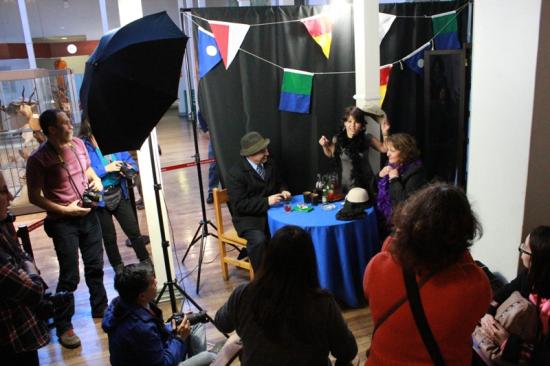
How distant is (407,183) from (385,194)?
214 mm

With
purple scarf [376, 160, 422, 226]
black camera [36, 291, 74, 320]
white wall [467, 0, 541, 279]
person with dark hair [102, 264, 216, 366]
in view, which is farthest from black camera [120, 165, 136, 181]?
white wall [467, 0, 541, 279]

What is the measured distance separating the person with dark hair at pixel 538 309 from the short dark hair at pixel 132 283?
1470 mm

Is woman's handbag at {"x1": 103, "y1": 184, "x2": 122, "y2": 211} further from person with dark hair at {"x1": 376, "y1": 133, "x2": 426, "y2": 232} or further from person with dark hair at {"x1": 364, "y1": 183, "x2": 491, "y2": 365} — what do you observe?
person with dark hair at {"x1": 364, "y1": 183, "x2": 491, "y2": 365}

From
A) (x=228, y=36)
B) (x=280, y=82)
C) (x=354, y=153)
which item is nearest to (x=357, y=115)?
(x=354, y=153)

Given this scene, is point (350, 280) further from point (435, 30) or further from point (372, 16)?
point (435, 30)

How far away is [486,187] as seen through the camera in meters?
2.50

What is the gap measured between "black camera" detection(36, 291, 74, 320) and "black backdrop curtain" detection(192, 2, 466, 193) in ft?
6.62

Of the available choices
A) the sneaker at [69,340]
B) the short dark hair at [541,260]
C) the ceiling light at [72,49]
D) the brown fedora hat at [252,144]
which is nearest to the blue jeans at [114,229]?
the sneaker at [69,340]

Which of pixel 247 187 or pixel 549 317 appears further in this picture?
pixel 247 187

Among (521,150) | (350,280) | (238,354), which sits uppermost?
(521,150)

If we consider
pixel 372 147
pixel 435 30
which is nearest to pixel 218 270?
pixel 372 147

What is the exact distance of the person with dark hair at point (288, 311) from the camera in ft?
4.57

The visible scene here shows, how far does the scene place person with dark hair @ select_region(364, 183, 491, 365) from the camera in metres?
1.29

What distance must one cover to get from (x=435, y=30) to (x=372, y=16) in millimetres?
977
